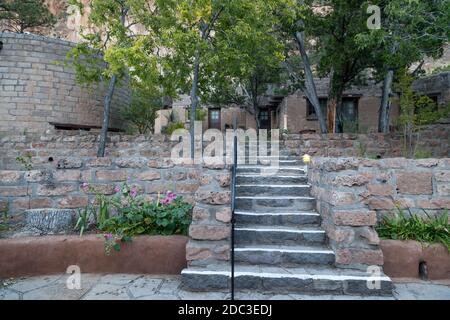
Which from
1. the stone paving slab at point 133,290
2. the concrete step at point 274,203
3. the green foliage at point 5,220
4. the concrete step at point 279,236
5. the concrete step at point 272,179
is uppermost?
the concrete step at point 272,179

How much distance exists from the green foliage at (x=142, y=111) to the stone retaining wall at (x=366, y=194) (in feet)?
34.2

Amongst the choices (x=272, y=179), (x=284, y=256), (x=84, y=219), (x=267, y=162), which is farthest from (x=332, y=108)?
(x=84, y=219)

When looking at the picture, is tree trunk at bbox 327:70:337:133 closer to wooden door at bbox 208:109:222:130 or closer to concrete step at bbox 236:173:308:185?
concrete step at bbox 236:173:308:185

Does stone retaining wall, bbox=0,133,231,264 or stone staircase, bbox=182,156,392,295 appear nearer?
stone staircase, bbox=182,156,392,295

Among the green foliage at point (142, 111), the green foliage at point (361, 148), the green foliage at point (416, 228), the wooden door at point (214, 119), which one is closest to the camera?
the green foliage at point (416, 228)

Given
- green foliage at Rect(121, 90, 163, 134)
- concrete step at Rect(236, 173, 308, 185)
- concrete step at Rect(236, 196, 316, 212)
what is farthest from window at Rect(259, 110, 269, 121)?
concrete step at Rect(236, 196, 316, 212)

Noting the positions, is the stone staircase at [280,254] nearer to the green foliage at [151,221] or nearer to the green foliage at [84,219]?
the green foliage at [151,221]

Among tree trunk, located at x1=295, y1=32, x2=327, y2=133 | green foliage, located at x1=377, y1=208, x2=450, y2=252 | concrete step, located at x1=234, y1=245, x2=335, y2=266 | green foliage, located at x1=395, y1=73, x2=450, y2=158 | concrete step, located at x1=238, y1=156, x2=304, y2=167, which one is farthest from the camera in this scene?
tree trunk, located at x1=295, y1=32, x2=327, y2=133

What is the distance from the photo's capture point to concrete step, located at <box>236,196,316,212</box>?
13.0 ft

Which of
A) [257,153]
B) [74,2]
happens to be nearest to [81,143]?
[74,2]

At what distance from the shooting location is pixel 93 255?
3.23 metres

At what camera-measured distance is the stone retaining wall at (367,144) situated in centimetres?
820

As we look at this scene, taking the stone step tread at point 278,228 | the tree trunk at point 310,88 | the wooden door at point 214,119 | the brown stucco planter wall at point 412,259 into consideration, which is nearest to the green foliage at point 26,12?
the wooden door at point 214,119

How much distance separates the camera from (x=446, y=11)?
523cm
